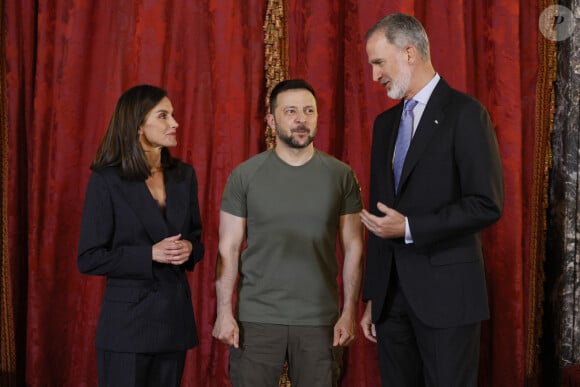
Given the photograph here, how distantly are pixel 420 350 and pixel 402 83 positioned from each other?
774 mm

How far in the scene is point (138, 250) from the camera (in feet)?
6.58

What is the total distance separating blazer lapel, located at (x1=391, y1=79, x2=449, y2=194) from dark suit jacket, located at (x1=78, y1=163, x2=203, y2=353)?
0.73 metres

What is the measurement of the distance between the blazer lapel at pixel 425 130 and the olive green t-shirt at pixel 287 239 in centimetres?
38

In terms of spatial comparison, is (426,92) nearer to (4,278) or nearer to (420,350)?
(420,350)

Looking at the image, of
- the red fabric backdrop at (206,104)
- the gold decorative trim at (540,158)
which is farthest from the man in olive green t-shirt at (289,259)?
the gold decorative trim at (540,158)

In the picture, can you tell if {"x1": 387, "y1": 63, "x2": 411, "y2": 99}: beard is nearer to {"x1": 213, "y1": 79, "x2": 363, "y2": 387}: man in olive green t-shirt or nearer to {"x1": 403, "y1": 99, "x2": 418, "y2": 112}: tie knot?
{"x1": 403, "y1": 99, "x2": 418, "y2": 112}: tie knot

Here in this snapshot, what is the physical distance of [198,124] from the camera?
315cm

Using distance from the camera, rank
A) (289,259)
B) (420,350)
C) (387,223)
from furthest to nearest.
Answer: (289,259) < (420,350) < (387,223)

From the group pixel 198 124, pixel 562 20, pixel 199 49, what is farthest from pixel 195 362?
pixel 562 20

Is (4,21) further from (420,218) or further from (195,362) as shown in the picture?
(420,218)

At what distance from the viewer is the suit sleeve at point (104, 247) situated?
6.51 feet

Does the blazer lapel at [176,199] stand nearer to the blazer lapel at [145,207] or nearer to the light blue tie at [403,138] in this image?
the blazer lapel at [145,207]

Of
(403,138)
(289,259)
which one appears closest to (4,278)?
(289,259)

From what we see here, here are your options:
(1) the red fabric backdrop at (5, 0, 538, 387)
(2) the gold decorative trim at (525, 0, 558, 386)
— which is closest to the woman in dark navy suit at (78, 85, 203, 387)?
(1) the red fabric backdrop at (5, 0, 538, 387)
